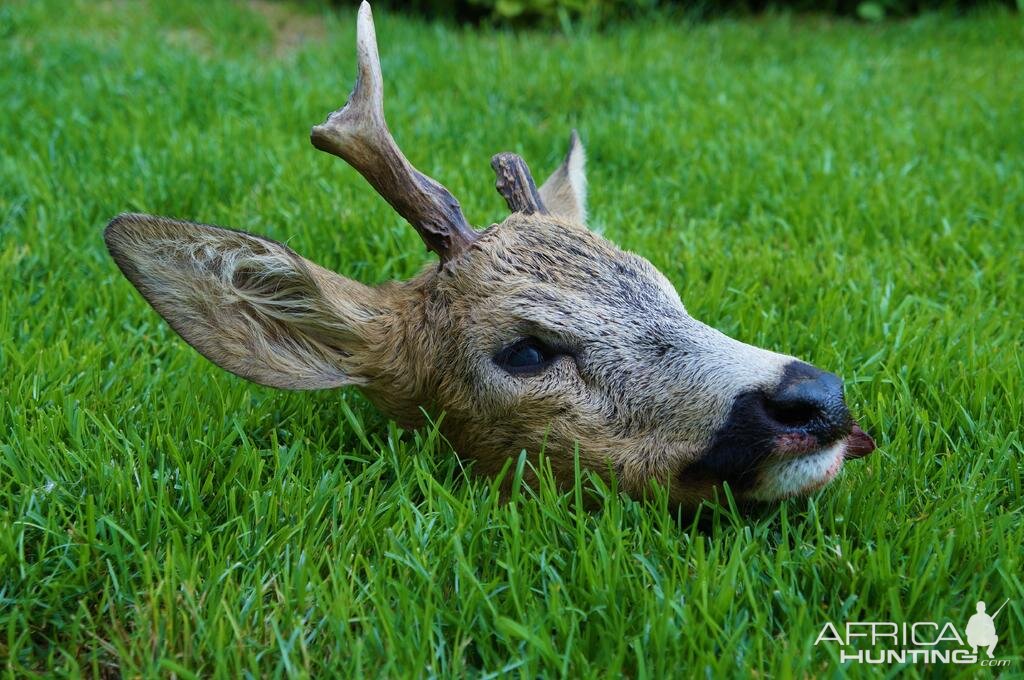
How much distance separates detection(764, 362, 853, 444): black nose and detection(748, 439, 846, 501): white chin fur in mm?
65

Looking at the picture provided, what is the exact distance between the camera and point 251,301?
3438 mm

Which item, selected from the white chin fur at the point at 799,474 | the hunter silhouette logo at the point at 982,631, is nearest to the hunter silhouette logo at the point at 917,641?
the hunter silhouette logo at the point at 982,631

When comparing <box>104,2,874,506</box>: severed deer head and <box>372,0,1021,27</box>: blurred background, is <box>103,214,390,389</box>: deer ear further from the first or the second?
<box>372,0,1021,27</box>: blurred background

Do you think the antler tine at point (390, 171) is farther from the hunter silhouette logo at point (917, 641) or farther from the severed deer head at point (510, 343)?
the hunter silhouette logo at point (917, 641)

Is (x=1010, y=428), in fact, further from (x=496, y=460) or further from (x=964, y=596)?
(x=496, y=460)

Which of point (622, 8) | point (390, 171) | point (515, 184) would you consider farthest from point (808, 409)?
point (622, 8)

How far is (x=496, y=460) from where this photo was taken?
10.7 ft

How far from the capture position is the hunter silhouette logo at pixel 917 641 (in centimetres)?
243

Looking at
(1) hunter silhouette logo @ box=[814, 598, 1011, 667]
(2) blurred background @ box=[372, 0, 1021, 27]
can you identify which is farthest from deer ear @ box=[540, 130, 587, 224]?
(2) blurred background @ box=[372, 0, 1021, 27]

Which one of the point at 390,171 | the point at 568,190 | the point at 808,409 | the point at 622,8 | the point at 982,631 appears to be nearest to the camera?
the point at 982,631

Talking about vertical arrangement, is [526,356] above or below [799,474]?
above

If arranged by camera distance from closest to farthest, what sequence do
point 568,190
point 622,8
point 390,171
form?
1. point 390,171
2. point 568,190
3. point 622,8

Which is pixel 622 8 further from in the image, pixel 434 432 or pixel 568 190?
pixel 434 432

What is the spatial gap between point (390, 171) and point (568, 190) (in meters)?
1.12
